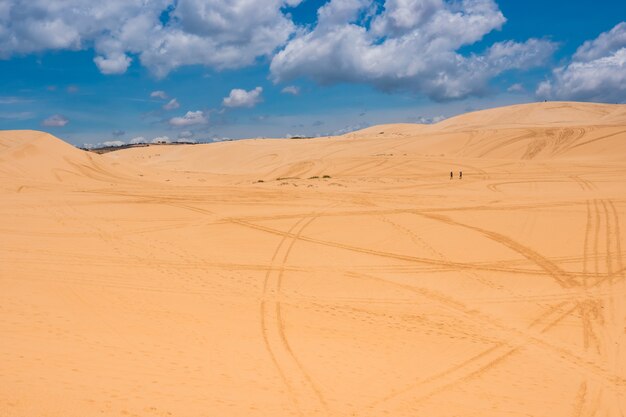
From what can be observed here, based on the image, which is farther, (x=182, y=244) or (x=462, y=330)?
(x=182, y=244)

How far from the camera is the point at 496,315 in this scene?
29.4 ft

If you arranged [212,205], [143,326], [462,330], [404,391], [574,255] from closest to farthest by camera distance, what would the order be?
1. [404,391]
2. [143,326]
3. [462,330]
4. [574,255]
5. [212,205]

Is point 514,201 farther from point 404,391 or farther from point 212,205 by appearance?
point 404,391

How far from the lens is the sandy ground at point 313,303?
5.87 metres

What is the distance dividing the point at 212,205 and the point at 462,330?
12645mm

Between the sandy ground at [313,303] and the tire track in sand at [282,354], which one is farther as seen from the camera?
the sandy ground at [313,303]

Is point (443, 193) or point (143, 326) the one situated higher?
point (443, 193)

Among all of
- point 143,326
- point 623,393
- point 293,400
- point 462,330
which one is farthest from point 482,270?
point 143,326

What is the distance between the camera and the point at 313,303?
9.20 m

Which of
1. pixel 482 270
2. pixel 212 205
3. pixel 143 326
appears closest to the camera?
pixel 143 326

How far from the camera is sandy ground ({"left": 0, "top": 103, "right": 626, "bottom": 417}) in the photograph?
5.87 metres

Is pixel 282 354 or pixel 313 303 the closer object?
pixel 282 354

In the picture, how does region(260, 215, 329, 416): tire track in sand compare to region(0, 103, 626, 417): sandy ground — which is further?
region(0, 103, 626, 417): sandy ground

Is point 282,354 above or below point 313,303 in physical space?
below
